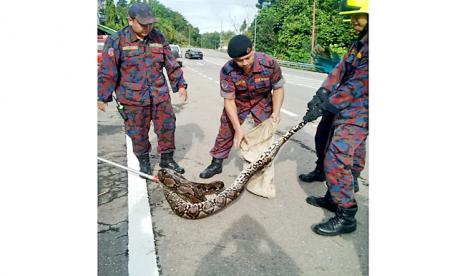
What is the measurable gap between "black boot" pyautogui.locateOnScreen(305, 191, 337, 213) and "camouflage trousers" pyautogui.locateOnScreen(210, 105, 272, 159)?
90 cm

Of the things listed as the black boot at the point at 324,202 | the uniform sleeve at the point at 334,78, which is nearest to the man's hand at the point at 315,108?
the uniform sleeve at the point at 334,78

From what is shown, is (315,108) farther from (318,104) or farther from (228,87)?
(228,87)

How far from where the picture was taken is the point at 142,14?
2674 mm

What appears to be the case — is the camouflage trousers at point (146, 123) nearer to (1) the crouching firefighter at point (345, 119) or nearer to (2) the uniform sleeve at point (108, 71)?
(2) the uniform sleeve at point (108, 71)

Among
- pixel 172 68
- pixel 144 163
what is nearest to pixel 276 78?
pixel 172 68

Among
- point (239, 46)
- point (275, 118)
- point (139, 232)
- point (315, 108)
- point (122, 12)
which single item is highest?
point (122, 12)

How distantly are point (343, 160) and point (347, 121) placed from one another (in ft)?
0.83

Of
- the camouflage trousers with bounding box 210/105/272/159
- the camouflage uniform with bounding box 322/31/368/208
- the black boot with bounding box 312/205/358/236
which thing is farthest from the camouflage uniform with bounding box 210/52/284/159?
the black boot with bounding box 312/205/358/236

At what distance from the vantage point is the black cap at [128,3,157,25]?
2.64 m

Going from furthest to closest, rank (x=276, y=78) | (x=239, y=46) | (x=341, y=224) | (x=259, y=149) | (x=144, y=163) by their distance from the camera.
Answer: (x=144, y=163) → (x=276, y=78) → (x=259, y=149) → (x=239, y=46) → (x=341, y=224)
